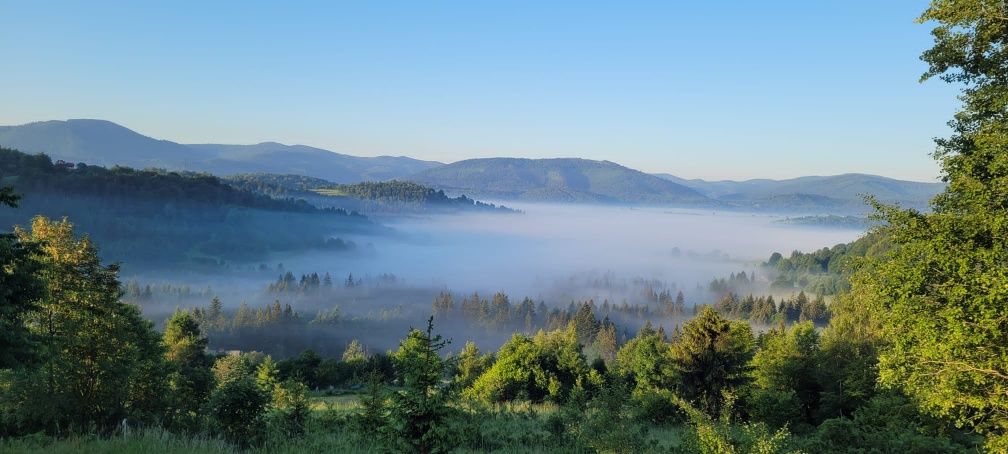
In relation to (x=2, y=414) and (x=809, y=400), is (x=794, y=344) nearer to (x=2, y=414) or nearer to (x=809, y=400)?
(x=809, y=400)

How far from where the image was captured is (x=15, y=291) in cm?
1480

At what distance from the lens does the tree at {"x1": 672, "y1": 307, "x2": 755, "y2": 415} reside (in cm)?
3278

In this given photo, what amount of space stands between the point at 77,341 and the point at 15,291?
344 cm

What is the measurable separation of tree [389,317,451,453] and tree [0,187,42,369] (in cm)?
1228

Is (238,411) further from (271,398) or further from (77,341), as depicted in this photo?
(77,341)

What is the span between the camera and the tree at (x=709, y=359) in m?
32.8

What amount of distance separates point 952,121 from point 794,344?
27695mm

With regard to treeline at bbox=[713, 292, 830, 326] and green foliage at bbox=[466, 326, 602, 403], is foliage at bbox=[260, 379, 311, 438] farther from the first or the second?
treeline at bbox=[713, 292, 830, 326]

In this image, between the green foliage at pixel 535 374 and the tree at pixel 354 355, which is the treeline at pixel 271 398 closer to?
the green foliage at pixel 535 374

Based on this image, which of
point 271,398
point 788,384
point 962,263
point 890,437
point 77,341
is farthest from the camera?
point 788,384

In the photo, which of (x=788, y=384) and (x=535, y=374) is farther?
(x=535, y=374)

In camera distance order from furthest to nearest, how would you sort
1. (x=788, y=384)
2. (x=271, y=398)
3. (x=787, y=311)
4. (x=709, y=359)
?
(x=787, y=311), (x=788, y=384), (x=709, y=359), (x=271, y=398)

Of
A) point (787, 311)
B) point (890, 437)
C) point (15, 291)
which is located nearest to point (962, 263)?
point (890, 437)

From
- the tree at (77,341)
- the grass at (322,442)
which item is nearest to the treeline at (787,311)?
the grass at (322,442)
